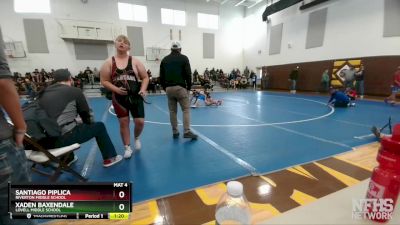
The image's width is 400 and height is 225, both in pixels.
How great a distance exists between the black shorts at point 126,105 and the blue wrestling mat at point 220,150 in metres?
0.67

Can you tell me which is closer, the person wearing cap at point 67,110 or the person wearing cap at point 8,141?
the person wearing cap at point 8,141

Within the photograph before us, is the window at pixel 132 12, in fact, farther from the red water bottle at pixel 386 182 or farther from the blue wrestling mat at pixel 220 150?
the red water bottle at pixel 386 182

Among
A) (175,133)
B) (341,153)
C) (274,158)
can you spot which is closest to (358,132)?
(341,153)

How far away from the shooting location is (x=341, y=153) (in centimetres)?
310

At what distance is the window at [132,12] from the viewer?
15.6 m

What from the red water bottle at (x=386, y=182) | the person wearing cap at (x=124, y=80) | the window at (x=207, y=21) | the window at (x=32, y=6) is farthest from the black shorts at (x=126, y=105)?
the window at (x=207, y=21)

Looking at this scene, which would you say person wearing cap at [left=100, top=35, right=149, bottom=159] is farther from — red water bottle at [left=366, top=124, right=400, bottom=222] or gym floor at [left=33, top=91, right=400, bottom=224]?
red water bottle at [left=366, top=124, right=400, bottom=222]

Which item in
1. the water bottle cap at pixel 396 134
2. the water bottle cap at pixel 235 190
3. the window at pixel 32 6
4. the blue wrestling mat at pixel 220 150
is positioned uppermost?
the window at pixel 32 6

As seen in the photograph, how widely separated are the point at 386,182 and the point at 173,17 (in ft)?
61.3

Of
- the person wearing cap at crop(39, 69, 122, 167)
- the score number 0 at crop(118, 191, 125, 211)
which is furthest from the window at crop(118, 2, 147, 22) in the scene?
the score number 0 at crop(118, 191, 125, 211)

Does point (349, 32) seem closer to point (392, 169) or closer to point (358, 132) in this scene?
point (358, 132)

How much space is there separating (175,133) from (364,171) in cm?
288

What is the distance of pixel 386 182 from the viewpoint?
2.24 feet
